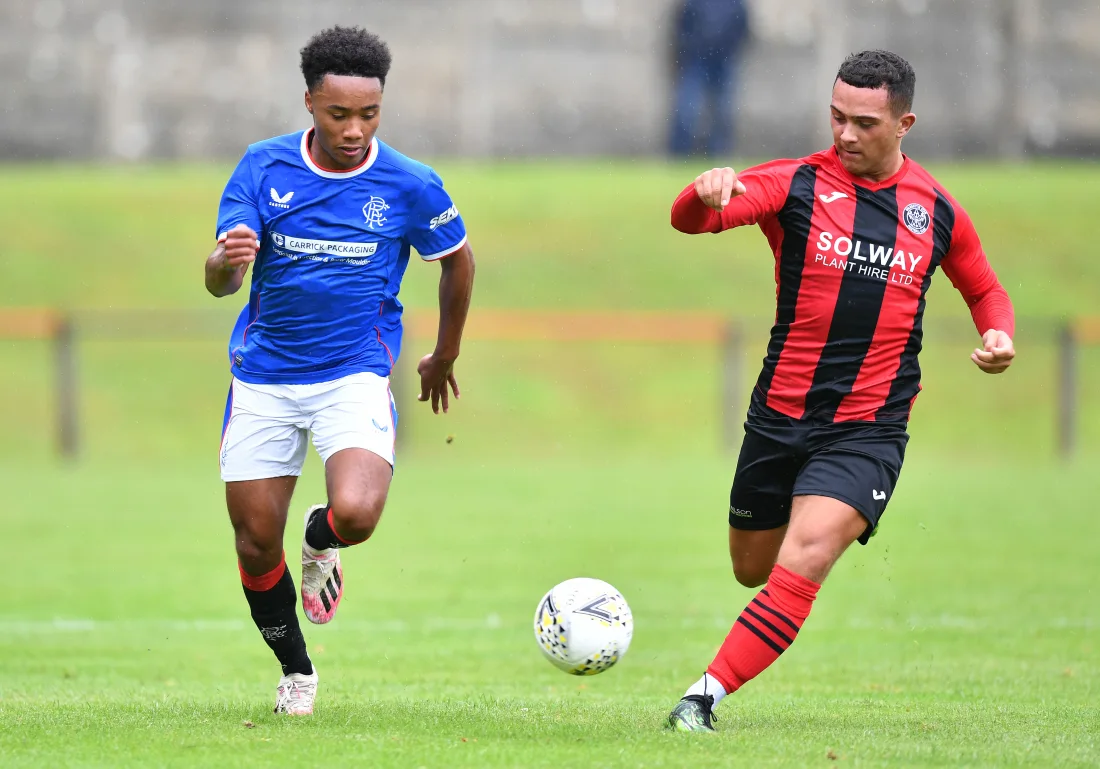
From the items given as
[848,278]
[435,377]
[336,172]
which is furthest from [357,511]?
[848,278]

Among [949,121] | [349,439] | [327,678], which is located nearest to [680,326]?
[949,121]

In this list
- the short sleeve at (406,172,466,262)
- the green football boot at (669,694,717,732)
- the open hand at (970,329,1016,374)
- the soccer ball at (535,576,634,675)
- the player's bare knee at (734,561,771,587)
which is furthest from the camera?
the player's bare knee at (734,561,771,587)

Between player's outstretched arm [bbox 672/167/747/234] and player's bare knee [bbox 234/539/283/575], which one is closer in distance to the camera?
player's outstretched arm [bbox 672/167/747/234]

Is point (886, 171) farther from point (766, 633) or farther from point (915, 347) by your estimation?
point (766, 633)

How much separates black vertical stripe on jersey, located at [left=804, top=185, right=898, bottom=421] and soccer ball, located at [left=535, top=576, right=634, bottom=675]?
110cm

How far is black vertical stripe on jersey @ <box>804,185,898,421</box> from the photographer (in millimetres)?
6074

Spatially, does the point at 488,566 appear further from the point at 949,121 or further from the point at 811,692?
the point at 949,121

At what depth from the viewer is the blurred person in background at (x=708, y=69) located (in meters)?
24.1

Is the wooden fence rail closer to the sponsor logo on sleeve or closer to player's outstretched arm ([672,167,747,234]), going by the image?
the sponsor logo on sleeve

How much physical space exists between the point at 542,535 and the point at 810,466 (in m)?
6.97

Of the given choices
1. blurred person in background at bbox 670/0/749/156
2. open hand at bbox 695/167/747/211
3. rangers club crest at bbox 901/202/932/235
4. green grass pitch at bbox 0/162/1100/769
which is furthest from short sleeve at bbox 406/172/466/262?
blurred person in background at bbox 670/0/749/156

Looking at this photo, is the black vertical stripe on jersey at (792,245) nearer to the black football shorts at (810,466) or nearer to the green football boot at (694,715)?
the black football shorts at (810,466)

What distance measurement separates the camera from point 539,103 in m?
25.0

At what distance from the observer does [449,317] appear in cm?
666
